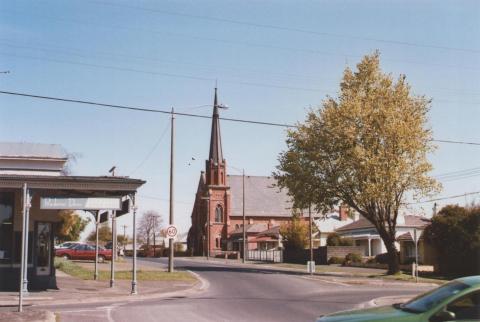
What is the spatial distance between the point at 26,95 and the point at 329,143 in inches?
824

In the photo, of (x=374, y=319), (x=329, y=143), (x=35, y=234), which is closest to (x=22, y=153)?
(x=35, y=234)

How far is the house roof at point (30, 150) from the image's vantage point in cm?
2909

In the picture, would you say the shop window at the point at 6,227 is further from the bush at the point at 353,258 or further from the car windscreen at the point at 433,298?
the bush at the point at 353,258

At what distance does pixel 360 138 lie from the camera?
36.6 m

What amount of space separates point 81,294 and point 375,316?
1446 centimetres

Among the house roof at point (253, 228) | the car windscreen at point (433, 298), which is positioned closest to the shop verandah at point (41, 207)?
the car windscreen at point (433, 298)

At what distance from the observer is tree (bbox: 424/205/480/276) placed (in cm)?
3481

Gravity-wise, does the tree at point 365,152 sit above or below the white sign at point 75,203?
above

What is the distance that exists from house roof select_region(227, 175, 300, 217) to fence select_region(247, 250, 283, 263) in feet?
75.9

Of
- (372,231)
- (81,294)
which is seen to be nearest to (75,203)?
(81,294)

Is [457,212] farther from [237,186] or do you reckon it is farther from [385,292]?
[237,186]

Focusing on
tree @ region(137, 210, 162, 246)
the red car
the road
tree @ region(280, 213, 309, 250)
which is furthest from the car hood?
tree @ region(137, 210, 162, 246)

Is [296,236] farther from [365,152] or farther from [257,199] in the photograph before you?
[257,199]

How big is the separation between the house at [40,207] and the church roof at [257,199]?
71259mm
